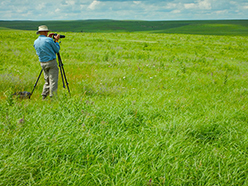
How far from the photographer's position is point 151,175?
10.2 feet

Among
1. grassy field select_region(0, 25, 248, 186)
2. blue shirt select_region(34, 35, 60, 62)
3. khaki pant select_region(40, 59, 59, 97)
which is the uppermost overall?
blue shirt select_region(34, 35, 60, 62)

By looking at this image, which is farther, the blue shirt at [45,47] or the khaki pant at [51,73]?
the khaki pant at [51,73]

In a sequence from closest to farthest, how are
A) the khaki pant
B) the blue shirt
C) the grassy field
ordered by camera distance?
the grassy field < the blue shirt < the khaki pant

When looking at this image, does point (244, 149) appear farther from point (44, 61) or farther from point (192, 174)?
point (44, 61)

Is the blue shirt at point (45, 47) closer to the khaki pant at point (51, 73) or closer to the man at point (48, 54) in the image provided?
the man at point (48, 54)

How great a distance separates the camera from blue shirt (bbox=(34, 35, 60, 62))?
6.04m

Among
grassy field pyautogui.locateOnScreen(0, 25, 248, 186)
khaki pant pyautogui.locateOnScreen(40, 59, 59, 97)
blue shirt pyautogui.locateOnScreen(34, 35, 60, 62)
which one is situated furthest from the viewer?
khaki pant pyautogui.locateOnScreen(40, 59, 59, 97)

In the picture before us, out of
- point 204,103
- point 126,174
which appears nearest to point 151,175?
point 126,174

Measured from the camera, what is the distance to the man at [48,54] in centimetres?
606

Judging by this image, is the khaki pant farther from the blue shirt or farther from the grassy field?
the grassy field

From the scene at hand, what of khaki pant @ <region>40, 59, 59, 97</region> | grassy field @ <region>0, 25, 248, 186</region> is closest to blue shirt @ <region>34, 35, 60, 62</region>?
khaki pant @ <region>40, 59, 59, 97</region>

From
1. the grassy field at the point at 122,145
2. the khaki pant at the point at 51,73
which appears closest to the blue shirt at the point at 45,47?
the khaki pant at the point at 51,73

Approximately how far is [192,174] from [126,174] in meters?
1.16

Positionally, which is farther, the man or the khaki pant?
the khaki pant
